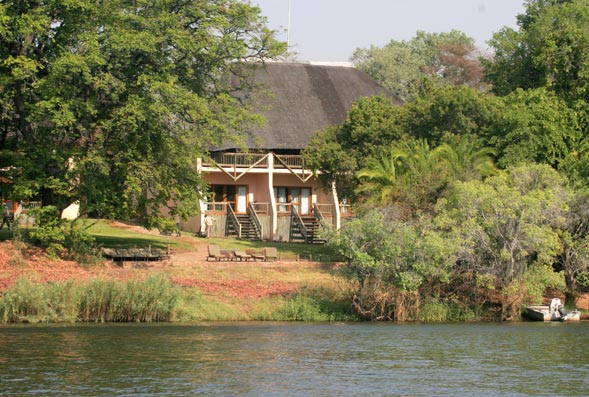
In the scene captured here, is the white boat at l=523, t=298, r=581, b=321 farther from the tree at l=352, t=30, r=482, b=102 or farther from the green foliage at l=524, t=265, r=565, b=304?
the tree at l=352, t=30, r=482, b=102

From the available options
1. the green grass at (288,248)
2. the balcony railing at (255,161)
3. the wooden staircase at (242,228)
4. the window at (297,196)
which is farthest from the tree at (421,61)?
the green grass at (288,248)

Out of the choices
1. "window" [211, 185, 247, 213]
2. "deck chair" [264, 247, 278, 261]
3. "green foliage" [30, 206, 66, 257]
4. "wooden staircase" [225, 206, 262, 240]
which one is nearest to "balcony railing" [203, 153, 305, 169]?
"wooden staircase" [225, 206, 262, 240]

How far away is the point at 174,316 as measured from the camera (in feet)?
121

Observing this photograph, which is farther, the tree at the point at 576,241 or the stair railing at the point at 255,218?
the stair railing at the point at 255,218

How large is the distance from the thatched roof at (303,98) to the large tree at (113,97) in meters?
15.0

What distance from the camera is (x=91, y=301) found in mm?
35750

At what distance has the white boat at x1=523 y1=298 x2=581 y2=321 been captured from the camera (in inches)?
1549

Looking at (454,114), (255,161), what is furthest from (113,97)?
(255,161)

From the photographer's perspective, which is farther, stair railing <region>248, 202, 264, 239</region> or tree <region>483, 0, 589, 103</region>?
stair railing <region>248, 202, 264, 239</region>

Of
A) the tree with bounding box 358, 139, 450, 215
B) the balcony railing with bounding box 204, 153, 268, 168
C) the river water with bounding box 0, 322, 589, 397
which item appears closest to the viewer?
the river water with bounding box 0, 322, 589, 397

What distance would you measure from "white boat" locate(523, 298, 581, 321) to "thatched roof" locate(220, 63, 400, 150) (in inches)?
901

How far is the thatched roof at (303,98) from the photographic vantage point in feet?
198

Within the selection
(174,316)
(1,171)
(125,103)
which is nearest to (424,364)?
(174,316)

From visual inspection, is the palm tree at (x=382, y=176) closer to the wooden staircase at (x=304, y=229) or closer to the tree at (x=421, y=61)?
the wooden staircase at (x=304, y=229)
